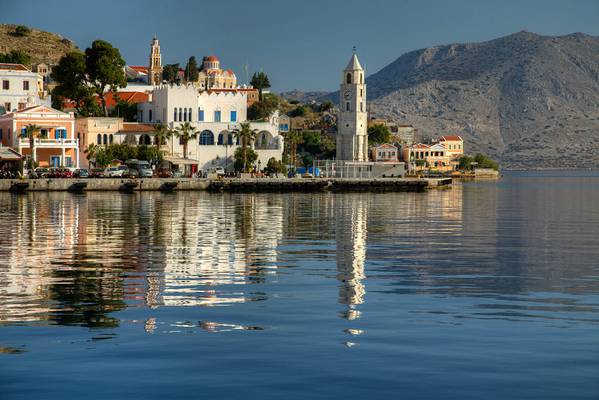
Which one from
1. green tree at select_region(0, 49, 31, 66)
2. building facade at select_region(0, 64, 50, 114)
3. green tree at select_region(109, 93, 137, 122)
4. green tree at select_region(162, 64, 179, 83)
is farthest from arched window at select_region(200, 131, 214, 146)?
green tree at select_region(162, 64, 179, 83)

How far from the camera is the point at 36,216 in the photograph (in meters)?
56.2

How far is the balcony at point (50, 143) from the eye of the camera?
102m

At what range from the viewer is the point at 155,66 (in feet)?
566

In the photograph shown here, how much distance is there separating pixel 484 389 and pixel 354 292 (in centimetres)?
1028

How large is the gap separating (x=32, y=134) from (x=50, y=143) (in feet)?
9.68

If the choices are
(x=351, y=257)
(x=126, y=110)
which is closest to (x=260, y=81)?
(x=126, y=110)

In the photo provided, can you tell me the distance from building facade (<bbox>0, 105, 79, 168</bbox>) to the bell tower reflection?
45.7 meters

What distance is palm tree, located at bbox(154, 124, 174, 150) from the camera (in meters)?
115

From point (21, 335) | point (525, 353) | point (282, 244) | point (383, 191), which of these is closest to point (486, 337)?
point (525, 353)

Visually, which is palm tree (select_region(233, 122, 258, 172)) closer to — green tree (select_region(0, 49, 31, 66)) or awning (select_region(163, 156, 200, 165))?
awning (select_region(163, 156, 200, 165))

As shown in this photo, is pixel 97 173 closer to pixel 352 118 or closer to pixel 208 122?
pixel 208 122

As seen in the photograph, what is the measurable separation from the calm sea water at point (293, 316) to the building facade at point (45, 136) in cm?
6186

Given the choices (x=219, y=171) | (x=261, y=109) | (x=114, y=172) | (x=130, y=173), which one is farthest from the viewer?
(x=261, y=109)

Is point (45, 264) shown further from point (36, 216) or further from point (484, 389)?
point (36, 216)
